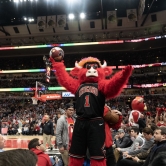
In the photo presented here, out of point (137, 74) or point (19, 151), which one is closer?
point (19, 151)

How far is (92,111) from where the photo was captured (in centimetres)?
286

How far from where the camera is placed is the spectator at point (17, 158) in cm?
88

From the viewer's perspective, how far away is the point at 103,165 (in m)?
2.71

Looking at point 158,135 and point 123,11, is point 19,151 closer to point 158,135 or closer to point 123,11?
point 158,135

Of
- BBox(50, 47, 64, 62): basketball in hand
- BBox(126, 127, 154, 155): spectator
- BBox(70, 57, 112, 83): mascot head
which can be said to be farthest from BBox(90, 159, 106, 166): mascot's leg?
BBox(126, 127, 154, 155): spectator

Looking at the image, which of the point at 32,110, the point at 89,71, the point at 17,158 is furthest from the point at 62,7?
the point at 17,158

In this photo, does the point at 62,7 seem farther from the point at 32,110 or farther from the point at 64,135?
the point at 64,135

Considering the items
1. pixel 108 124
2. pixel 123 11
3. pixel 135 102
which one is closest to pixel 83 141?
pixel 108 124

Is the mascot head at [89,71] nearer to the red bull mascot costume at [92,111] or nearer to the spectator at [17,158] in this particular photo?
the red bull mascot costume at [92,111]

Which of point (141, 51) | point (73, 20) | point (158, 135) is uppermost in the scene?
point (73, 20)

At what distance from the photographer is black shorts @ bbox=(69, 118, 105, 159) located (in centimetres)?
273

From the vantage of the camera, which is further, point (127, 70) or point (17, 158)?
point (127, 70)

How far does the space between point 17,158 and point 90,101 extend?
2.04m

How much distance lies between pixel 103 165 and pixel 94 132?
39 centimetres
